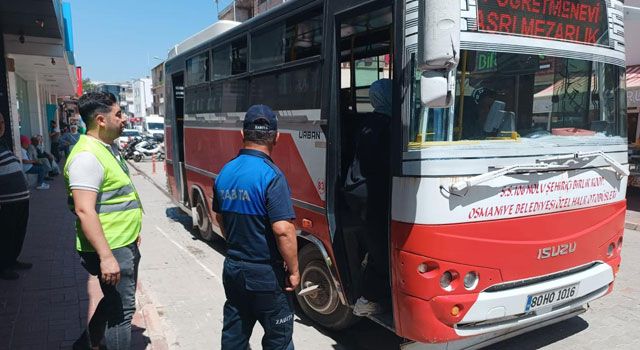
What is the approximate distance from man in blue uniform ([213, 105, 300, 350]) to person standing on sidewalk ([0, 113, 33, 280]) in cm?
358

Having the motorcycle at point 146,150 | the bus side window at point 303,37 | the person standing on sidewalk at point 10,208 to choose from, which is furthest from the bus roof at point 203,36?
the motorcycle at point 146,150

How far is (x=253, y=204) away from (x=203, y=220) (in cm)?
519

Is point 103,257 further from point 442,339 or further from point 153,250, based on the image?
point 153,250

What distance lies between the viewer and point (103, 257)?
8.83ft

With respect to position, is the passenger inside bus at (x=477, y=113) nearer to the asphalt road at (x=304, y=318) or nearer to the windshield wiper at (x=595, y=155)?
the windshield wiper at (x=595, y=155)

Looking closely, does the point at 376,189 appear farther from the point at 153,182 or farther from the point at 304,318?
the point at 153,182

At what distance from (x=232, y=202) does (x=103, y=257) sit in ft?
2.76

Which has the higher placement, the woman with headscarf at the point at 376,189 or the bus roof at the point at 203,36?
the bus roof at the point at 203,36

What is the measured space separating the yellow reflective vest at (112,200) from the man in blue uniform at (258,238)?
2.07 feet

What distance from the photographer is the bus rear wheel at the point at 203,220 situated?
730 cm

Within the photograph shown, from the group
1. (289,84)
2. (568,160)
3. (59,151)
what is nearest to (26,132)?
(59,151)

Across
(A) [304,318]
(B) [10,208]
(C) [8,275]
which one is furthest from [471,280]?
(C) [8,275]

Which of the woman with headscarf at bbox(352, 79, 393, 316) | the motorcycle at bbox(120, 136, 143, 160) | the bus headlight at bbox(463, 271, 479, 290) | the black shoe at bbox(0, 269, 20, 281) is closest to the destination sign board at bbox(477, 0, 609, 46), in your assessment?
the woman with headscarf at bbox(352, 79, 393, 316)

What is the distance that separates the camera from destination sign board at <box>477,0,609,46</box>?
3006 mm
